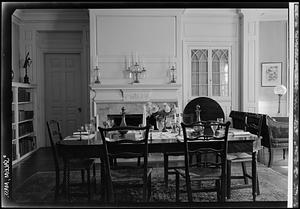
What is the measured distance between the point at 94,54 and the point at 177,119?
115 inches

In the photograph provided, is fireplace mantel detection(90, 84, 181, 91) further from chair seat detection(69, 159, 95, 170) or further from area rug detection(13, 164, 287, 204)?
chair seat detection(69, 159, 95, 170)

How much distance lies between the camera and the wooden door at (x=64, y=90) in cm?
767

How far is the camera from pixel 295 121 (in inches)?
56.4

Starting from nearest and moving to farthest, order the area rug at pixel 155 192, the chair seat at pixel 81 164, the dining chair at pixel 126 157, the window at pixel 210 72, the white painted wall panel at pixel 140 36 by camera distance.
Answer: the dining chair at pixel 126 157
the chair seat at pixel 81 164
the area rug at pixel 155 192
the white painted wall panel at pixel 140 36
the window at pixel 210 72

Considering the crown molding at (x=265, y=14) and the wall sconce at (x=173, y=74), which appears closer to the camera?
the wall sconce at (x=173, y=74)

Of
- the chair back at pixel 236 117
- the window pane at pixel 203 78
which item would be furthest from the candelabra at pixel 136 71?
the chair back at pixel 236 117

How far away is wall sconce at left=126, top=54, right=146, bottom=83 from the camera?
668 centimetres

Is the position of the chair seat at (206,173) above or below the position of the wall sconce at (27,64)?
below

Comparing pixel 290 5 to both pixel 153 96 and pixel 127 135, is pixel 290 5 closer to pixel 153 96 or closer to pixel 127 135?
pixel 127 135

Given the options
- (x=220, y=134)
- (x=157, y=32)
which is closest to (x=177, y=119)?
(x=220, y=134)

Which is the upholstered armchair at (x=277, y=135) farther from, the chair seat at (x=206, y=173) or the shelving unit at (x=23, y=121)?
the shelving unit at (x=23, y=121)

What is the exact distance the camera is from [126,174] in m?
3.19

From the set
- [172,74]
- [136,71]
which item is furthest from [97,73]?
[172,74]

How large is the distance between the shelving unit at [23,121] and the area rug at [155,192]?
135 centimetres
